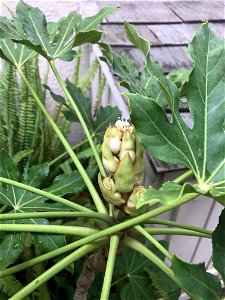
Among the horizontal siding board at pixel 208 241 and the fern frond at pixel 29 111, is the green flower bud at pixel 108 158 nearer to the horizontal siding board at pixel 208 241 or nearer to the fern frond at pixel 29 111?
the horizontal siding board at pixel 208 241

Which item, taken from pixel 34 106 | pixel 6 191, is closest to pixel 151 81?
pixel 6 191

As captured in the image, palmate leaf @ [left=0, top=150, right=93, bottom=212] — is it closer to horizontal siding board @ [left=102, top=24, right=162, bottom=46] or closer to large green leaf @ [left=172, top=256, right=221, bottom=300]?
large green leaf @ [left=172, top=256, right=221, bottom=300]

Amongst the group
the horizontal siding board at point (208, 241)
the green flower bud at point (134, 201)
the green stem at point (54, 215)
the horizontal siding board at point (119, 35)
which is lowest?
the horizontal siding board at point (208, 241)

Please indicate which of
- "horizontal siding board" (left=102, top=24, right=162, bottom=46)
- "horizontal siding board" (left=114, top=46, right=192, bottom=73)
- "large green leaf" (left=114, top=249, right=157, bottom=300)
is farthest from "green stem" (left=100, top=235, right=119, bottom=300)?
"horizontal siding board" (left=102, top=24, right=162, bottom=46)

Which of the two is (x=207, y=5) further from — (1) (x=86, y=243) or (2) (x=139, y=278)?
(1) (x=86, y=243)

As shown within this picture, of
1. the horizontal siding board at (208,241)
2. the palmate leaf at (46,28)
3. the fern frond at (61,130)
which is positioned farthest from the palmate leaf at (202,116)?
the fern frond at (61,130)
